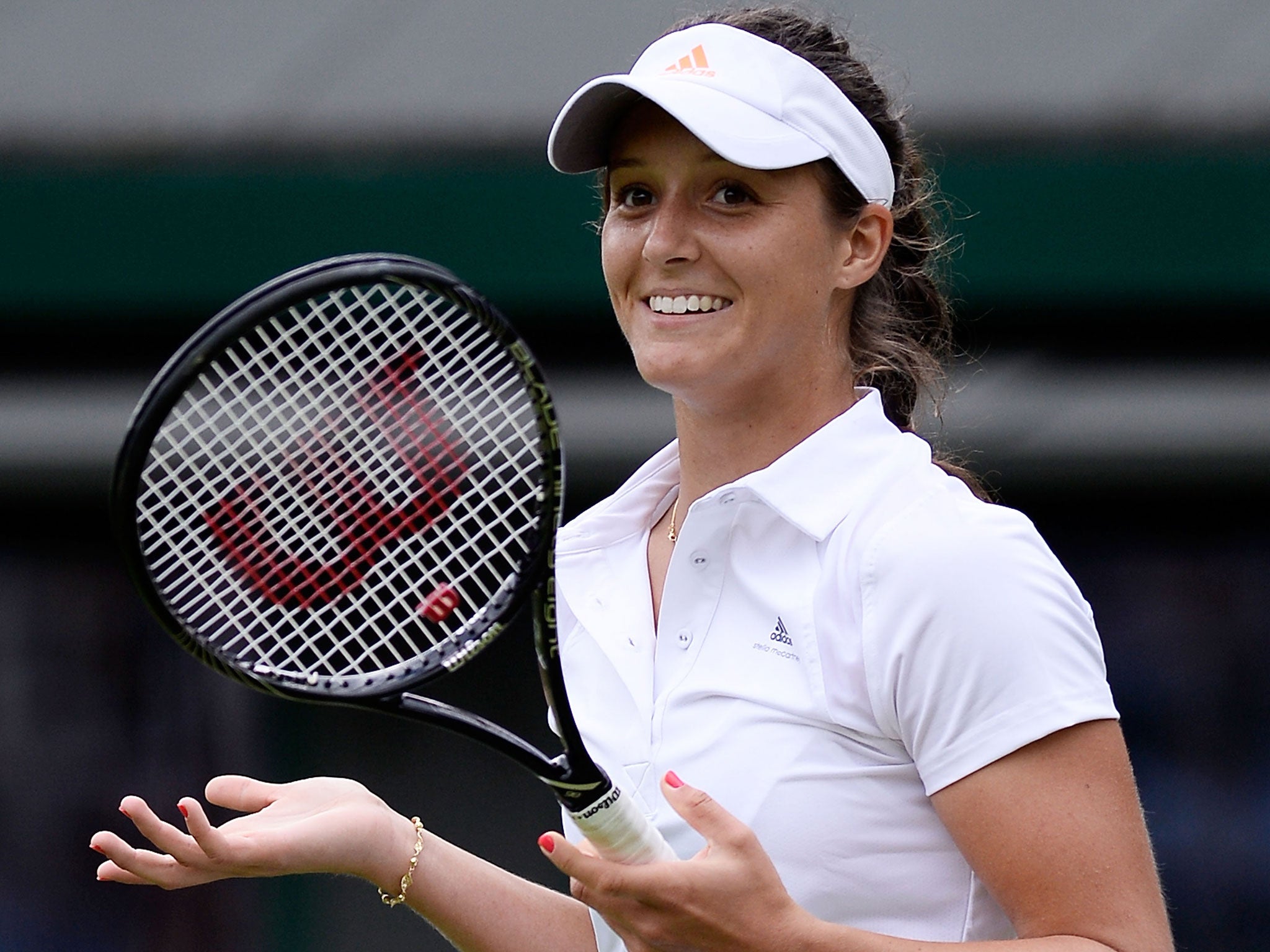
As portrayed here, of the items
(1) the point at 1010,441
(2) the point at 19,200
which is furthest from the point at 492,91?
(1) the point at 1010,441

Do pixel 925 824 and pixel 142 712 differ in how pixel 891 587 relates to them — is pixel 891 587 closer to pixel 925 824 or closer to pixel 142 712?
pixel 925 824

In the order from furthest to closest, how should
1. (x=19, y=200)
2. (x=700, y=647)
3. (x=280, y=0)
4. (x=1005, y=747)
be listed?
(x=280, y=0) → (x=19, y=200) → (x=700, y=647) → (x=1005, y=747)

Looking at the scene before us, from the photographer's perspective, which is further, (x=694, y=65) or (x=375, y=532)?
(x=375, y=532)

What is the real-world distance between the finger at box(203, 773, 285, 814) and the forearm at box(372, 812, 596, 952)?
0.16 metres

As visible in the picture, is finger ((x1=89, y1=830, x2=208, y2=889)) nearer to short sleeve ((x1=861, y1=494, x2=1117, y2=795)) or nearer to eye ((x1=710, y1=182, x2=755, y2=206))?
short sleeve ((x1=861, y1=494, x2=1117, y2=795))

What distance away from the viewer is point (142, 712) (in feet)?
17.1

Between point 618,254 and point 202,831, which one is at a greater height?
point 618,254

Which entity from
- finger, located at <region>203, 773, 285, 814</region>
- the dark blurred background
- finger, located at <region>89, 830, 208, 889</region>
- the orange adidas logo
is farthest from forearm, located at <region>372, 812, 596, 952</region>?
the dark blurred background

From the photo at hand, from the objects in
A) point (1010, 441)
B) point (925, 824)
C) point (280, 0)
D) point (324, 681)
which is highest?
point (280, 0)

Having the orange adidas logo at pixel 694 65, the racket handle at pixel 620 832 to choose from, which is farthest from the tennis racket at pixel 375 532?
the orange adidas logo at pixel 694 65

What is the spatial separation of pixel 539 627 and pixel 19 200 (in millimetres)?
3760

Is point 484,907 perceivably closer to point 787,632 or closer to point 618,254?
point 787,632

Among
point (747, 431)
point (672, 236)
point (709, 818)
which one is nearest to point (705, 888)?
point (709, 818)

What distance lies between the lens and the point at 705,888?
4.29 feet
